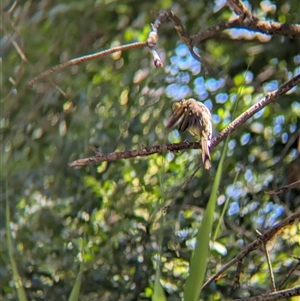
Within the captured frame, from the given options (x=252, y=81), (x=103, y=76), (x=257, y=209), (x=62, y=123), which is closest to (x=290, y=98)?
(x=252, y=81)

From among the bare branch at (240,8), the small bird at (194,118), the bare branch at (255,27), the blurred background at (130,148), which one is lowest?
the blurred background at (130,148)

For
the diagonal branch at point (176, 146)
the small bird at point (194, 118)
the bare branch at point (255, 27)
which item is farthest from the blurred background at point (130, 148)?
the diagonal branch at point (176, 146)

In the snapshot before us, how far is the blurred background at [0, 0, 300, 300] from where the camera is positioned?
6.93 ft

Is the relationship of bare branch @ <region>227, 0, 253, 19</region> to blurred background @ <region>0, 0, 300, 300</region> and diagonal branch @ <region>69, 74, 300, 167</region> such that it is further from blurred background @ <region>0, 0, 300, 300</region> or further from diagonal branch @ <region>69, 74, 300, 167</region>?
blurred background @ <region>0, 0, 300, 300</region>

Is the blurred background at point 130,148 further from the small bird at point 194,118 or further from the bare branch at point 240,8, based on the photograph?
the bare branch at point 240,8

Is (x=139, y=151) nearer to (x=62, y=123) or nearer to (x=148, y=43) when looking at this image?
(x=148, y=43)

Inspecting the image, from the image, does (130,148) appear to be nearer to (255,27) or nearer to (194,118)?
(194,118)

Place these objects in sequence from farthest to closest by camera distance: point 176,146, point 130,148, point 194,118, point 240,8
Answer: point 130,148 < point 194,118 < point 240,8 < point 176,146

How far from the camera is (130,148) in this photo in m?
2.24

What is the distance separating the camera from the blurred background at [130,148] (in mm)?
→ 2113

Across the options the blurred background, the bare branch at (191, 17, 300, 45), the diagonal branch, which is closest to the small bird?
the bare branch at (191, 17, 300, 45)

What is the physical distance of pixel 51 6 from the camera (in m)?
2.46

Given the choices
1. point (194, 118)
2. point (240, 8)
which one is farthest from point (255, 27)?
point (194, 118)

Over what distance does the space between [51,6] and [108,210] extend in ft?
2.34
